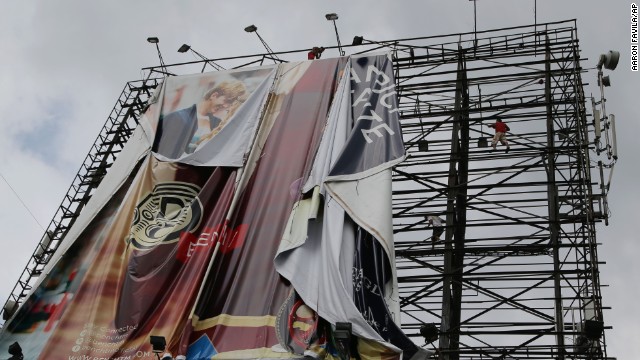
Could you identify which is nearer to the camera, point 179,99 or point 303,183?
point 303,183

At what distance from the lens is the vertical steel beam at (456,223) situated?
23.0 m

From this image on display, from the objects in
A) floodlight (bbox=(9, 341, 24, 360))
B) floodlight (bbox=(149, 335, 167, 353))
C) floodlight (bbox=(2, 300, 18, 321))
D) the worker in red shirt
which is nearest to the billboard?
floodlight (bbox=(149, 335, 167, 353))

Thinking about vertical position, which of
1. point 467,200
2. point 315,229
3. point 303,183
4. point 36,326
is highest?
point 467,200

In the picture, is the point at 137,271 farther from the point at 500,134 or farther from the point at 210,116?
the point at 500,134

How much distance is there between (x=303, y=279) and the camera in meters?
20.4

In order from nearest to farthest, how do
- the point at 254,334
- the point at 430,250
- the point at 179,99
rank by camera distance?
the point at 254,334
the point at 430,250
the point at 179,99

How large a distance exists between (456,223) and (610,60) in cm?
616

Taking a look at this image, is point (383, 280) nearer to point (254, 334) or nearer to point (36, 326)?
point (254, 334)

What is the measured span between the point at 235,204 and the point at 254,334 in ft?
12.5

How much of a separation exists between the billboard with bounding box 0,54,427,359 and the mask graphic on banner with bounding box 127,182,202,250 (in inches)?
1.4

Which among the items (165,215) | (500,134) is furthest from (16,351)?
(500,134)

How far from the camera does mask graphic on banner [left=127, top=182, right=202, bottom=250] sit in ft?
75.1

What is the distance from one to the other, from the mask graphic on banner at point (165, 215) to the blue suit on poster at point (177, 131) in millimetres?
1240

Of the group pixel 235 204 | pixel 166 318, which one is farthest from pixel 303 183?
pixel 166 318
